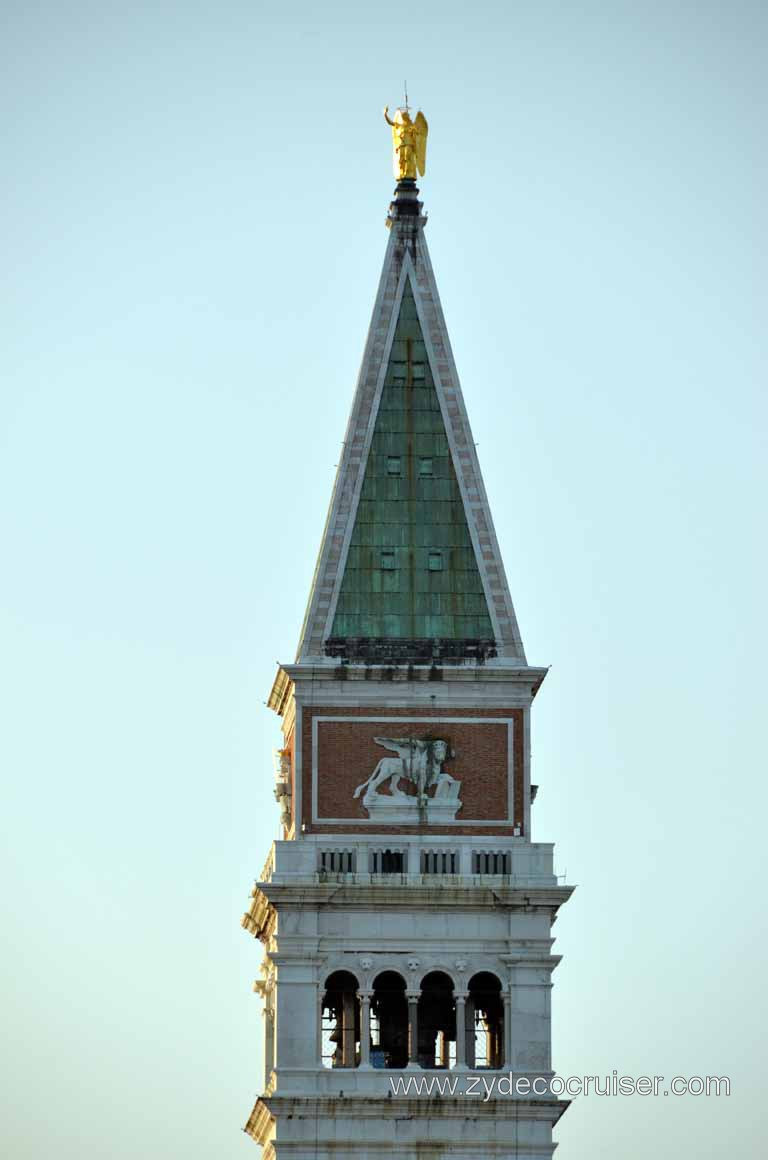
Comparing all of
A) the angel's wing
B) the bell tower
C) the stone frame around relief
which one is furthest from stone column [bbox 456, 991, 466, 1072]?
the angel's wing

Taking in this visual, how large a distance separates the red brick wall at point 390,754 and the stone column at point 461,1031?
428 cm

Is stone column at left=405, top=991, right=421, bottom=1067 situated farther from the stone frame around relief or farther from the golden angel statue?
the golden angel statue

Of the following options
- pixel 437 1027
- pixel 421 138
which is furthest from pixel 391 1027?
pixel 421 138

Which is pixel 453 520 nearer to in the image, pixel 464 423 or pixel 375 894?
pixel 464 423

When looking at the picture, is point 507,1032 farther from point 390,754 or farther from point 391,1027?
point 390,754

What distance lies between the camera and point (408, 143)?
118125 millimetres

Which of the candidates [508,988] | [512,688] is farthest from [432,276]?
[508,988]

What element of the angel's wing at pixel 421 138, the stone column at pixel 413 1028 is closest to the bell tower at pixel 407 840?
the stone column at pixel 413 1028

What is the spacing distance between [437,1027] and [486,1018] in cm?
141

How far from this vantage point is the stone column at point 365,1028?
110 meters

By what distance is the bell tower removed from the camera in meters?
109

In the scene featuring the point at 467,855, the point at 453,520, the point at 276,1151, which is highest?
the point at 453,520

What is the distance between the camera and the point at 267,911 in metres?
112

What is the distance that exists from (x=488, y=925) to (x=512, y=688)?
19.9 ft
